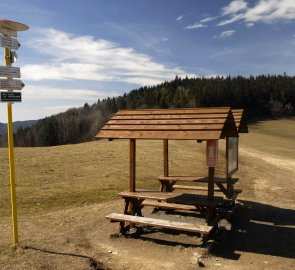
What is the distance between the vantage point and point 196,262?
23.6ft

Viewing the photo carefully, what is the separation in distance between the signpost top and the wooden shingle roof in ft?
10.0

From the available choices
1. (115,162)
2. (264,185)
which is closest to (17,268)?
(264,185)

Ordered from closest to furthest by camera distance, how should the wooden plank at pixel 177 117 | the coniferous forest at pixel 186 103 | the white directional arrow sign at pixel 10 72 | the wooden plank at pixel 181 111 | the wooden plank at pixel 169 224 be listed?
the white directional arrow sign at pixel 10 72 < the wooden plank at pixel 169 224 < the wooden plank at pixel 177 117 < the wooden plank at pixel 181 111 < the coniferous forest at pixel 186 103

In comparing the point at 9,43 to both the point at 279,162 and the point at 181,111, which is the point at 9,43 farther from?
the point at 279,162

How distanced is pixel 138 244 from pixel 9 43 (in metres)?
5.09

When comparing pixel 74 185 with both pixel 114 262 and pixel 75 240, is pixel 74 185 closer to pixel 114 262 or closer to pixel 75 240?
pixel 75 240

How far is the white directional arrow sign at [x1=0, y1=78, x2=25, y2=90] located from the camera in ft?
23.4

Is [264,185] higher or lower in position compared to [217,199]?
lower

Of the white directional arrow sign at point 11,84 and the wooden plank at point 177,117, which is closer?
the white directional arrow sign at point 11,84

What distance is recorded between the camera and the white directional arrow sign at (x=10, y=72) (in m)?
7.12

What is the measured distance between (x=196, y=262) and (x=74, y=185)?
9.35 m

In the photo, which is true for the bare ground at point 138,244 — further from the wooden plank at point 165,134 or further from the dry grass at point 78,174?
the wooden plank at point 165,134

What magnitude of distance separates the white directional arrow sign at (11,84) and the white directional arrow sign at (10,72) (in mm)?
97

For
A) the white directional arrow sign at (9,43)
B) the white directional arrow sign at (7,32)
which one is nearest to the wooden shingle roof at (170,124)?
the white directional arrow sign at (9,43)
